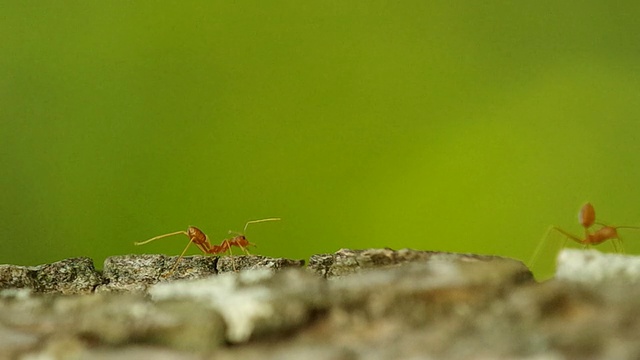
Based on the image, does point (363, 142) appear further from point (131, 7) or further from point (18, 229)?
point (18, 229)

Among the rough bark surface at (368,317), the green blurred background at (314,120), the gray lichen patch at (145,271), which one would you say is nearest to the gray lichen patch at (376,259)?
the rough bark surface at (368,317)

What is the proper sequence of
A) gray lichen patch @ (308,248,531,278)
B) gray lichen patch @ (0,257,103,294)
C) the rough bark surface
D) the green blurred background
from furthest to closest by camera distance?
1. the green blurred background
2. gray lichen patch @ (0,257,103,294)
3. gray lichen patch @ (308,248,531,278)
4. the rough bark surface

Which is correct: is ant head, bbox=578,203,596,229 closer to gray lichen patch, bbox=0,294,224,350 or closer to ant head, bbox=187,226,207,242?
ant head, bbox=187,226,207,242

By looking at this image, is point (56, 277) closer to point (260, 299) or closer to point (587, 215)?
point (260, 299)

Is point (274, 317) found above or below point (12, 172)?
below

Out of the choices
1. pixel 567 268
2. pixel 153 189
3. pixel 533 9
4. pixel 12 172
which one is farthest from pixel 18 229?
pixel 567 268

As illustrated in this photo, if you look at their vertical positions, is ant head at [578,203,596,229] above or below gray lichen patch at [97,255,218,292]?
below

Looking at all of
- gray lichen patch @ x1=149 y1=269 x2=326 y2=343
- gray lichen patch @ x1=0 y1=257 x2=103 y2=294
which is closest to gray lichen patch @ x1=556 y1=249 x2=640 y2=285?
gray lichen patch @ x1=149 y1=269 x2=326 y2=343

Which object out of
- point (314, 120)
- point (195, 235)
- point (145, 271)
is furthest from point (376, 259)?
point (314, 120)

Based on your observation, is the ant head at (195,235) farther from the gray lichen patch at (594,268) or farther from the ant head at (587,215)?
the gray lichen patch at (594,268)
